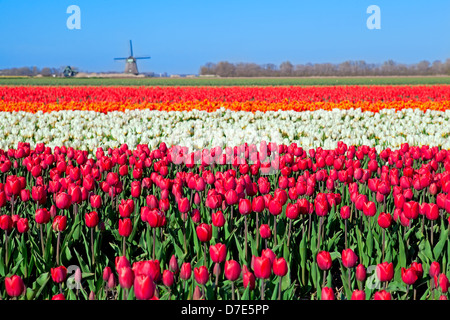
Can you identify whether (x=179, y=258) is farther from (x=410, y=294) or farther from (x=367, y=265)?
(x=410, y=294)

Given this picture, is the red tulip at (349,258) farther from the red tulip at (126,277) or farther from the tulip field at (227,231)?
the red tulip at (126,277)

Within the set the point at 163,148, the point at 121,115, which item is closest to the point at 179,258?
the point at 163,148

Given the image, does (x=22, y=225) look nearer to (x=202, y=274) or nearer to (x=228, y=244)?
(x=228, y=244)

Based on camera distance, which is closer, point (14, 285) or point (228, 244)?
point (14, 285)

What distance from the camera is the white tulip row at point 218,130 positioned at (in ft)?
25.7

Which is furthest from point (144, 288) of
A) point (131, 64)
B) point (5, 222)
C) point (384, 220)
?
point (131, 64)

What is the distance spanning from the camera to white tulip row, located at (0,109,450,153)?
7.83 meters

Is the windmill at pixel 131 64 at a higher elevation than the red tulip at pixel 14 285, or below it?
higher

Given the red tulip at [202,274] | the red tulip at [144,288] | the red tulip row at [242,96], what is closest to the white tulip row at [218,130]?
the red tulip at [202,274]

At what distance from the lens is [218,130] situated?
9.61 meters

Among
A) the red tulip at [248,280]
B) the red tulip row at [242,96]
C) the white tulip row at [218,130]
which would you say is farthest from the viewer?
the red tulip row at [242,96]

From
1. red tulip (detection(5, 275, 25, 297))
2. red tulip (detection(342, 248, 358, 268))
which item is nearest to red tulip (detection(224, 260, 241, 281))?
red tulip (detection(342, 248, 358, 268))

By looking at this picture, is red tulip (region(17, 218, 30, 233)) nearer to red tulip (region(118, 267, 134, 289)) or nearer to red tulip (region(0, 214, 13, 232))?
red tulip (region(0, 214, 13, 232))
